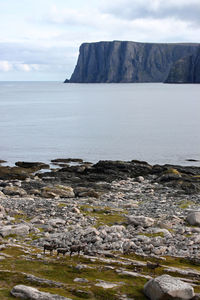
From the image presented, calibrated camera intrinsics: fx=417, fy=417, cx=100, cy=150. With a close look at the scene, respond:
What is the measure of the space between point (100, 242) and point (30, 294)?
23.7 ft

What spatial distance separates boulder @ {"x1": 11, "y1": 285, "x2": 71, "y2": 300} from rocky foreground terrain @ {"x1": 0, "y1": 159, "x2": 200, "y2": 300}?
0.05 feet

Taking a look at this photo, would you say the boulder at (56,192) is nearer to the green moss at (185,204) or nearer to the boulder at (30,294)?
the green moss at (185,204)

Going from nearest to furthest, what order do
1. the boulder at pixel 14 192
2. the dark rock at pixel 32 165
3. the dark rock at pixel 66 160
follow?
the boulder at pixel 14 192 < the dark rock at pixel 32 165 < the dark rock at pixel 66 160

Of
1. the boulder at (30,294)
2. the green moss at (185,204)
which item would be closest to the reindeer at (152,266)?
the boulder at (30,294)

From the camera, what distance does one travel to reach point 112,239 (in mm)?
19922

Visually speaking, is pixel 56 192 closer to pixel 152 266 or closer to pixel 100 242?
pixel 100 242

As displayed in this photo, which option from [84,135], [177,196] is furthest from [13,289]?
[84,135]

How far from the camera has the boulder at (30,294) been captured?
12547 millimetres

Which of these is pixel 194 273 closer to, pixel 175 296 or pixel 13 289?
pixel 175 296

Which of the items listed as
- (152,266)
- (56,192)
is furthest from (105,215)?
(152,266)

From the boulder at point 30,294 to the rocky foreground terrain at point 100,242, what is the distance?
0.05 feet

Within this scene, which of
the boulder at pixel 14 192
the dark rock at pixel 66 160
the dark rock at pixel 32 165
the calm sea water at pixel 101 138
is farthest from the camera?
the calm sea water at pixel 101 138

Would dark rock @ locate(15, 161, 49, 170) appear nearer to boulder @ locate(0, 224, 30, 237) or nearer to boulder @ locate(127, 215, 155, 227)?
boulder @ locate(127, 215, 155, 227)

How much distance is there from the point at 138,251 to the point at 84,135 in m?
68.1
